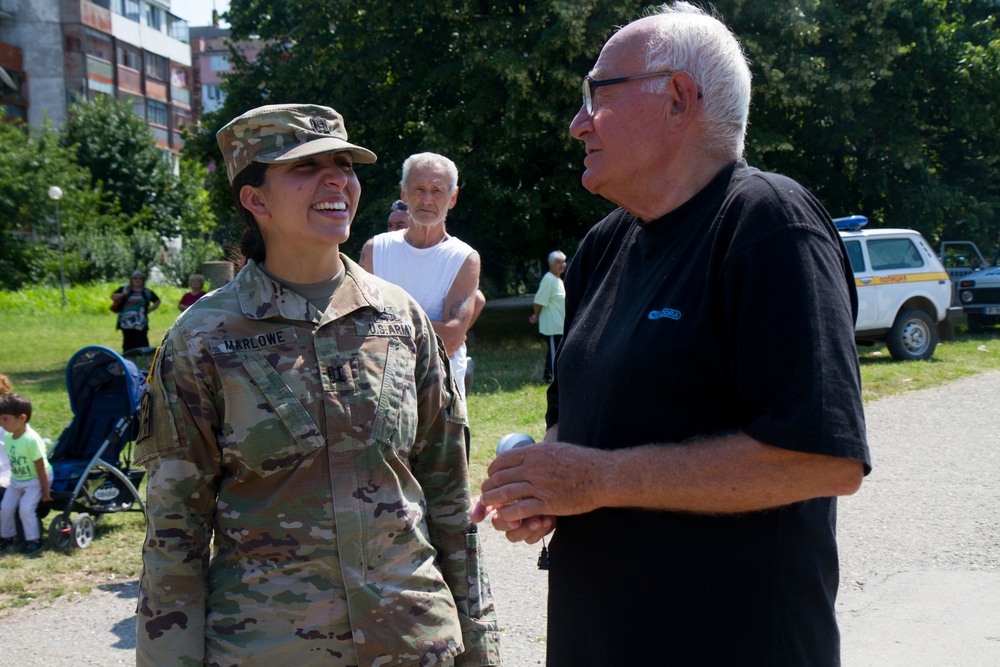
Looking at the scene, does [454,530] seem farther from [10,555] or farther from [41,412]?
[41,412]

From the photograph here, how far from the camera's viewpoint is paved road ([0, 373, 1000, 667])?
4.41 meters

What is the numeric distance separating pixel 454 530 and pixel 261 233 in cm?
97

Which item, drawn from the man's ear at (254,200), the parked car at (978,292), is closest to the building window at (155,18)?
the parked car at (978,292)

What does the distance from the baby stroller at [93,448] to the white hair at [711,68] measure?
5.53 m

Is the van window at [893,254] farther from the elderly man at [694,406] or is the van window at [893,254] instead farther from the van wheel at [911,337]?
the elderly man at [694,406]

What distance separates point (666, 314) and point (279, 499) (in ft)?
3.44

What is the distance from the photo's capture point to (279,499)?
7.25 feet

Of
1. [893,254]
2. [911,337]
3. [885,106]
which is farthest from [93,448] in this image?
[885,106]

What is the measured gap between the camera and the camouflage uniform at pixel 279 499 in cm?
216

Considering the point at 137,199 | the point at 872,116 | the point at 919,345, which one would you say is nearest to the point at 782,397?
the point at 919,345

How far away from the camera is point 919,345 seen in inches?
590

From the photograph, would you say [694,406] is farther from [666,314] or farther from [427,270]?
[427,270]

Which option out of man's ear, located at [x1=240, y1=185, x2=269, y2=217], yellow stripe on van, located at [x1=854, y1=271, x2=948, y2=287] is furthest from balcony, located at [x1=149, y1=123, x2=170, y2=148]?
man's ear, located at [x1=240, y1=185, x2=269, y2=217]

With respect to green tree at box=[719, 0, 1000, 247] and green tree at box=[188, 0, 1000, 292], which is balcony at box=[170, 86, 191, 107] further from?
green tree at box=[719, 0, 1000, 247]
